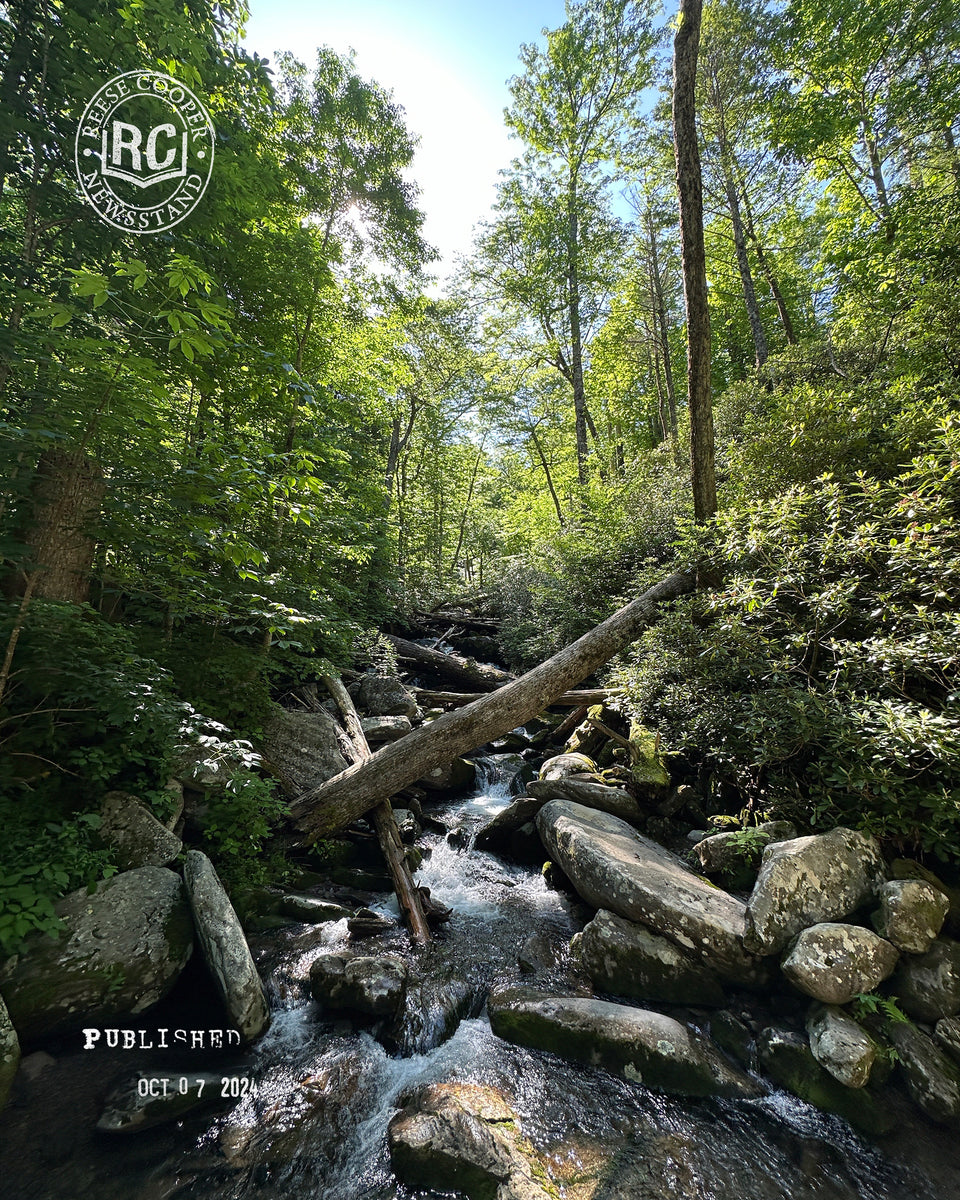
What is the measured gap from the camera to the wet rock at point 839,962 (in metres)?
2.93

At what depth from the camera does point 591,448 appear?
1777 cm

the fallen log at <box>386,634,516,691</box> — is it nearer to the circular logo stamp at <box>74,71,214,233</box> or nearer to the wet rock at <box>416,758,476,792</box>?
the wet rock at <box>416,758,476,792</box>

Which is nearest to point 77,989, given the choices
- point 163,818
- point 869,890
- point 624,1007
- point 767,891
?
point 163,818

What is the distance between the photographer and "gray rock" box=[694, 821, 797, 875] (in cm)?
399

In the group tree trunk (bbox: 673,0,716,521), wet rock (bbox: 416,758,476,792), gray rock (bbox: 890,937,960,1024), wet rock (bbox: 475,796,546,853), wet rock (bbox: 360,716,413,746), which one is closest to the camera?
gray rock (bbox: 890,937,960,1024)

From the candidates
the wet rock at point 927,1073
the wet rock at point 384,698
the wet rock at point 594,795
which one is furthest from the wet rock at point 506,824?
the wet rock at point 927,1073

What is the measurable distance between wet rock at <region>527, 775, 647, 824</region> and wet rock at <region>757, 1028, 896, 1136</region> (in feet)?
7.58

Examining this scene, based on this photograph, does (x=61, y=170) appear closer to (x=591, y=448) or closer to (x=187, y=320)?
(x=187, y=320)

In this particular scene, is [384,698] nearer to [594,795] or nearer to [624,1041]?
[594,795]

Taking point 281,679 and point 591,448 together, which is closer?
point 281,679

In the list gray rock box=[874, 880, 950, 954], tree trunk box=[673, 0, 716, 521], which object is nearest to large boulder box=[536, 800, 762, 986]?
gray rock box=[874, 880, 950, 954]

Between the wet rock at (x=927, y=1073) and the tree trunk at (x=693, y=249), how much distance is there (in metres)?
5.67

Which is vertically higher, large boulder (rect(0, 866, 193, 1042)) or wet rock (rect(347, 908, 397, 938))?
large boulder (rect(0, 866, 193, 1042))

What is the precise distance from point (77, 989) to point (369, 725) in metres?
4.02
